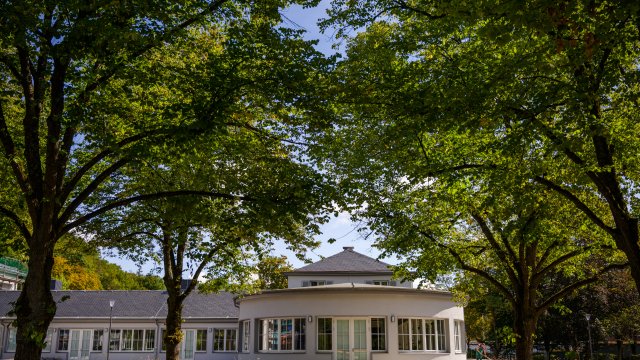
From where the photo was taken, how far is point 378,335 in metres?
24.2

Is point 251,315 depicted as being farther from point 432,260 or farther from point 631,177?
point 631,177

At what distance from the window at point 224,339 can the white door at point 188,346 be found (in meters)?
1.42

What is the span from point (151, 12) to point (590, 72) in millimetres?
8672

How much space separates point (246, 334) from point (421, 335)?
895cm

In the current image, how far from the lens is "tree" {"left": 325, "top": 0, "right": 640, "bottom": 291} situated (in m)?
8.62

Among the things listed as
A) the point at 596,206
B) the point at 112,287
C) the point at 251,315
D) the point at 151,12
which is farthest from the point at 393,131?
the point at 112,287

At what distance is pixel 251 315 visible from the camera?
26.3 meters

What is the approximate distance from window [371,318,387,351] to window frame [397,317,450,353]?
28.3 inches

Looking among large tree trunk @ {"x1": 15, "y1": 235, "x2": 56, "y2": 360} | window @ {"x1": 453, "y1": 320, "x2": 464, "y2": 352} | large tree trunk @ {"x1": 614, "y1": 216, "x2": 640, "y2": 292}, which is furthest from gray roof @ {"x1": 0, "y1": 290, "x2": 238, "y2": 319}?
large tree trunk @ {"x1": 614, "y1": 216, "x2": 640, "y2": 292}

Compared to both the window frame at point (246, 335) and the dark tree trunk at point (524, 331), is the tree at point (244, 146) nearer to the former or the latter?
the dark tree trunk at point (524, 331)

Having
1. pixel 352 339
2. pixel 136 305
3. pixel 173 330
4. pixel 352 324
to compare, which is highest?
pixel 136 305

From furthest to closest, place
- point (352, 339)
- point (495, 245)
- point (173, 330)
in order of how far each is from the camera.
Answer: point (352, 339), point (173, 330), point (495, 245)

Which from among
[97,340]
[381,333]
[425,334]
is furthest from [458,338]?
[97,340]

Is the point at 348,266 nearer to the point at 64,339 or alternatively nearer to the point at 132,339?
the point at 132,339
